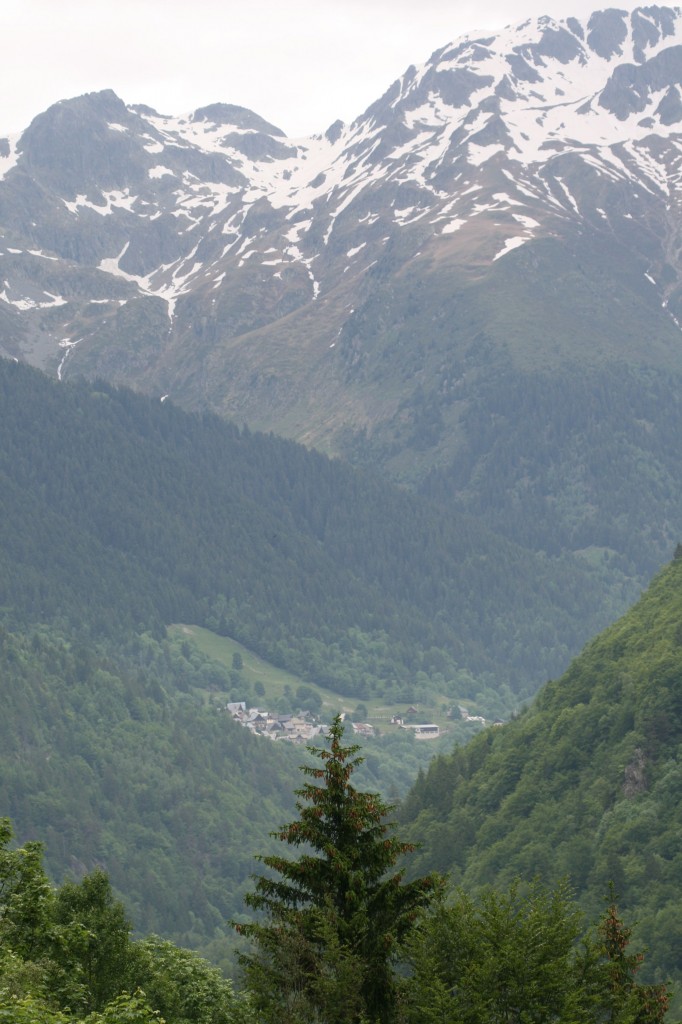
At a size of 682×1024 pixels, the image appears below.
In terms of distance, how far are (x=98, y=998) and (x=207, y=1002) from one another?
22.7 feet

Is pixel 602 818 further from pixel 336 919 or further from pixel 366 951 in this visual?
pixel 336 919

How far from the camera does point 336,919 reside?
4994cm

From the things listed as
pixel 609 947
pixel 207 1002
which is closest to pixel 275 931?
pixel 609 947

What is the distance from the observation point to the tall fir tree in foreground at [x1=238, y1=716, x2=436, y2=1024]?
4934cm

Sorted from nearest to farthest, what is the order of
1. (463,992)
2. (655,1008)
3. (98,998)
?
1. (463,992)
2. (655,1008)
3. (98,998)

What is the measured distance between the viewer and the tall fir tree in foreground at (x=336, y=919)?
49344 mm

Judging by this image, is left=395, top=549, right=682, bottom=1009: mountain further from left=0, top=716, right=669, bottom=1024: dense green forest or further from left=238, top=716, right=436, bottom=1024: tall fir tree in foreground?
left=238, top=716, right=436, bottom=1024: tall fir tree in foreground

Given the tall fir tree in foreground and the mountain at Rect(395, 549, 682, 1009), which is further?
the mountain at Rect(395, 549, 682, 1009)

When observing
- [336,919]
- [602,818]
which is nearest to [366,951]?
[336,919]

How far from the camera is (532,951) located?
4966cm

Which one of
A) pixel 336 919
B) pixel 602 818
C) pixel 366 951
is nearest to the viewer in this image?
pixel 336 919

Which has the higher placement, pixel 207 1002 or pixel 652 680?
pixel 652 680

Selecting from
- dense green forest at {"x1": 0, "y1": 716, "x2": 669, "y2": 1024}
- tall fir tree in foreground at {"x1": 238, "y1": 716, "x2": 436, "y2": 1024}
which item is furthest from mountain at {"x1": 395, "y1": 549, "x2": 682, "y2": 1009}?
tall fir tree in foreground at {"x1": 238, "y1": 716, "x2": 436, "y2": 1024}

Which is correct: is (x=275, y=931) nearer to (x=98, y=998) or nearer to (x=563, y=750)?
(x=98, y=998)
